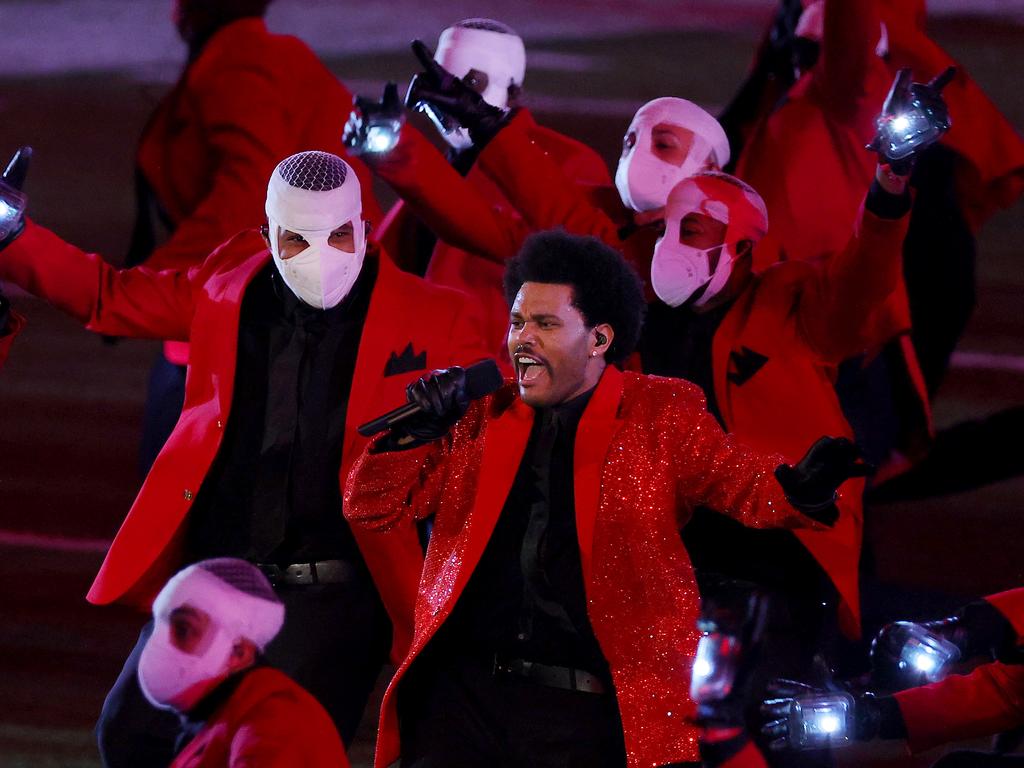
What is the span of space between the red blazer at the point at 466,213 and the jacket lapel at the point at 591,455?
93 centimetres

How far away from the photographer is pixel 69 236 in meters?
6.84

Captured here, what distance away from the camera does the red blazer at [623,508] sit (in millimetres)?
3223

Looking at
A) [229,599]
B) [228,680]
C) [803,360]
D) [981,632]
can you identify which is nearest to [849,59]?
[803,360]

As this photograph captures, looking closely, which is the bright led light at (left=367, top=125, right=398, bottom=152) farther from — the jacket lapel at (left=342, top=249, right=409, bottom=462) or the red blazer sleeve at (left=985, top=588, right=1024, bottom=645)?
the red blazer sleeve at (left=985, top=588, right=1024, bottom=645)

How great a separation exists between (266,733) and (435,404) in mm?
621

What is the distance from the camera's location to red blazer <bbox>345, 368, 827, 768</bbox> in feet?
10.6

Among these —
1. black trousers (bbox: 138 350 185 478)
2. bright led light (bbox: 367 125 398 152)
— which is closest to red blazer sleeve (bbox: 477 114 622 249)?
bright led light (bbox: 367 125 398 152)

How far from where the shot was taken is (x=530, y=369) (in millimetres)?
3326

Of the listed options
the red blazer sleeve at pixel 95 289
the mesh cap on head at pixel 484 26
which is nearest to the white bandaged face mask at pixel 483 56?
the mesh cap on head at pixel 484 26

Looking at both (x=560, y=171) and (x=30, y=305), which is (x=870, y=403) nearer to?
(x=560, y=171)

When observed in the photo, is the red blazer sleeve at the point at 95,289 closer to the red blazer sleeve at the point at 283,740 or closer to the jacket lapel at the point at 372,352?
the jacket lapel at the point at 372,352

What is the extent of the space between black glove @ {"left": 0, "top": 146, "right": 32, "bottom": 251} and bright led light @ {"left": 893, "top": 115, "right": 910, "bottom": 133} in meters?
1.73

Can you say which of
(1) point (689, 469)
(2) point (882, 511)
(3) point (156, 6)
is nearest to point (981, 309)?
(2) point (882, 511)

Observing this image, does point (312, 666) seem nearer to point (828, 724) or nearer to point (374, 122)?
point (828, 724)
